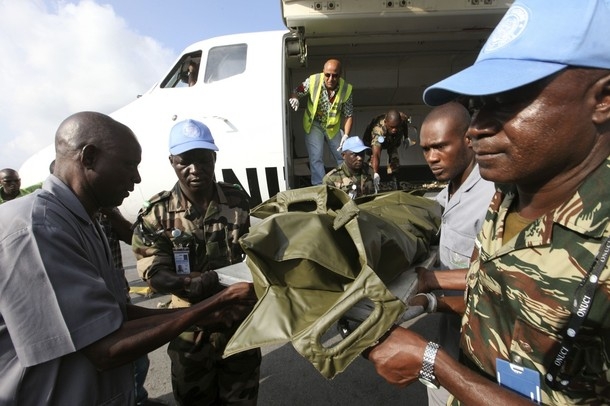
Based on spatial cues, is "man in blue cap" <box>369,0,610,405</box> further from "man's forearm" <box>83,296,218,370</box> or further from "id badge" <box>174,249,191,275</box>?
"id badge" <box>174,249,191,275</box>

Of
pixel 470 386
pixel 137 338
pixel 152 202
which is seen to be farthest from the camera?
pixel 152 202

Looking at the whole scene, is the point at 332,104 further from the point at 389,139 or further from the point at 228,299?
the point at 228,299

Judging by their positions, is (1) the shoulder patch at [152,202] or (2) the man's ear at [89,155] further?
(1) the shoulder patch at [152,202]

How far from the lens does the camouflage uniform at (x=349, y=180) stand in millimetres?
4422

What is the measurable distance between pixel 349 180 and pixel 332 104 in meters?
1.18

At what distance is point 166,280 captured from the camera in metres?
1.82

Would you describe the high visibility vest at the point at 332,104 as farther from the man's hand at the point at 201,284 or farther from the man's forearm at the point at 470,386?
the man's forearm at the point at 470,386

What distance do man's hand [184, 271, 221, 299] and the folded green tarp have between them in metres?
0.74

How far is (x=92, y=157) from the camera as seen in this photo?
134 cm

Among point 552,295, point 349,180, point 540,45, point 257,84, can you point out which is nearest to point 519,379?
point 552,295

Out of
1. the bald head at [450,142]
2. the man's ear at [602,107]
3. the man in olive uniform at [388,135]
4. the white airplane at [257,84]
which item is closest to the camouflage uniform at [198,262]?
the bald head at [450,142]

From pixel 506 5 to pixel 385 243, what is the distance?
4150 millimetres

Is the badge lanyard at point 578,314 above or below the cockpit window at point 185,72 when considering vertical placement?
below

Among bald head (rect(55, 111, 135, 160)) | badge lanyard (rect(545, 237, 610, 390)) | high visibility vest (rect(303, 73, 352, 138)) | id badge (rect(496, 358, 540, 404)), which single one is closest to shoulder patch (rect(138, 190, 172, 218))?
bald head (rect(55, 111, 135, 160))
